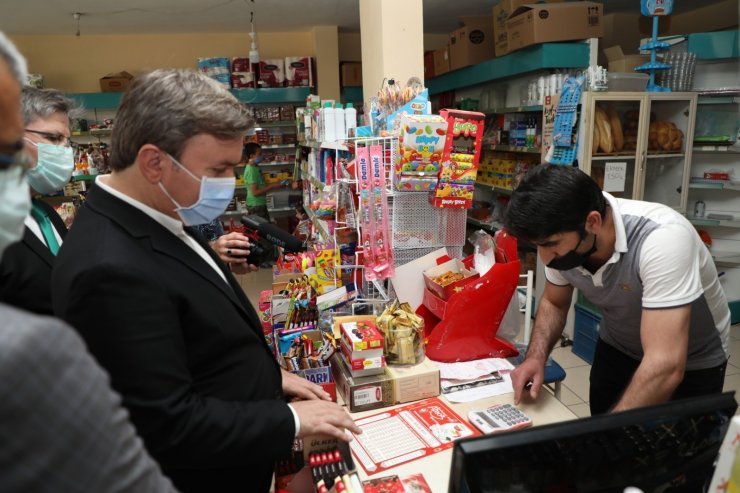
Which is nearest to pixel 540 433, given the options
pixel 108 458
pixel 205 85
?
pixel 108 458

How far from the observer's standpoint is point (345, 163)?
2.73 meters

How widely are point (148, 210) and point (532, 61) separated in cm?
426

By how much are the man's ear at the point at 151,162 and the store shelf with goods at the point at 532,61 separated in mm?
4080

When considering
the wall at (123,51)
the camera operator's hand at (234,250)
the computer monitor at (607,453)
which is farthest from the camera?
the wall at (123,51)

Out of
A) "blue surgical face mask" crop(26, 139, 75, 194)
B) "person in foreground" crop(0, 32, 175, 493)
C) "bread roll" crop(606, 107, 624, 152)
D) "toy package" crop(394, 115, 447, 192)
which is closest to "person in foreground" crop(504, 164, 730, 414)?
"toy package" crop(394, 115, 447, 192)

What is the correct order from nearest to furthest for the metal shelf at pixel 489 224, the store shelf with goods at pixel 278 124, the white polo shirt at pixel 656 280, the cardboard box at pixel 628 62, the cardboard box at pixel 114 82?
the white polo shirt at pixel 656 280, the cardboard box at pixel 628 62, the metal shelf at pixel 489 224, the cardboard box at pixel 114 82, the store shelf with goods at pixel 278 124

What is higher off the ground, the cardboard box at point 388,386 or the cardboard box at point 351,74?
the cardboard box at point 351,74

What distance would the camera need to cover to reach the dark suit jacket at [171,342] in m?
0.95

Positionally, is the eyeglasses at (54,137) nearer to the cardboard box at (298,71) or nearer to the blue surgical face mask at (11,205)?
the blue surgical face mask at (11,205)

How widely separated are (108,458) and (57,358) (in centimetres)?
13

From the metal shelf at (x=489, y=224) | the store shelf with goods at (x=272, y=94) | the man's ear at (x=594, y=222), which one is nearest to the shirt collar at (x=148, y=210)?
the man's ear at (x=594, y=222)

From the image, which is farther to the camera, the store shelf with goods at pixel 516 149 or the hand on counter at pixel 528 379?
the store shelf with goods at pixel 516 149

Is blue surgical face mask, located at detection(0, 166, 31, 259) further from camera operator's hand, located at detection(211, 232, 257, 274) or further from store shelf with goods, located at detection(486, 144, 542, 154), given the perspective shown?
store shelf with goods, located at detection(486, 144, 542, 154)

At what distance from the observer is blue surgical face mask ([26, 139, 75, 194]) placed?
1963 mm
